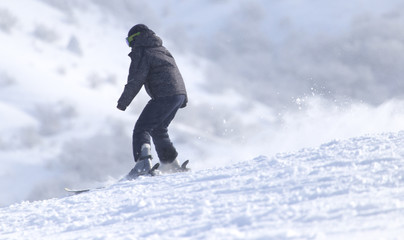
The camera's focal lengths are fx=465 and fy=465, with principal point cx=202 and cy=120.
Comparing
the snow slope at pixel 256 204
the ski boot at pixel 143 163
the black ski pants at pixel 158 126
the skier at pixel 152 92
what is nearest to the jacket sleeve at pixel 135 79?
the skier at pixel 152 92

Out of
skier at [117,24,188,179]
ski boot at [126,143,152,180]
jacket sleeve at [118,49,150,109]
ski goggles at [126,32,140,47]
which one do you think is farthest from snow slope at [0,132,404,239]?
ski goggles at [126,32,140,47]

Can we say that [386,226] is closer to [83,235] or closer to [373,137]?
[83,235]

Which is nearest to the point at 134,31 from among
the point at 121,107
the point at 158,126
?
the point at 121,107

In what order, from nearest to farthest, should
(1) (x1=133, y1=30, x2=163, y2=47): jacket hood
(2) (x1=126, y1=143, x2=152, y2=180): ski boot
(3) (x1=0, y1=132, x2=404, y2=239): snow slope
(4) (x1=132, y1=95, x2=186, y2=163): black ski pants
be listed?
(3) (x1=0, y1=132, x2=404, y2=239): snow slope → (2) (x1=126, y1=143, x2=152, y2=180): ski boot → (4) (x1=132, y1=95, x2=186, y2=163): black ski pants → (1) (x1=133, y1=30, x2=163, y2=47): jacket hood

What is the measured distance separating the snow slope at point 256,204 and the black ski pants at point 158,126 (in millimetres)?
862

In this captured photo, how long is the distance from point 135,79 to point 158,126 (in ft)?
2.66

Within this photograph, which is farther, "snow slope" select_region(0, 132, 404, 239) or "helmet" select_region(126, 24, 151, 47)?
"helmet" select_region(126, 24, 151, 47)

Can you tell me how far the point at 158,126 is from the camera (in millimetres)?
7051

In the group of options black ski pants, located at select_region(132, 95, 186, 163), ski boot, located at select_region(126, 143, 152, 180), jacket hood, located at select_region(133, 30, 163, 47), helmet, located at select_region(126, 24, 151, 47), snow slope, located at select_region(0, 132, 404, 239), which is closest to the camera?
snow slope, located at select_region(0, 132, 404, 239)

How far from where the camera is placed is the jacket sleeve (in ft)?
22.1

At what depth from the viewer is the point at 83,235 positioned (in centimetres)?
397

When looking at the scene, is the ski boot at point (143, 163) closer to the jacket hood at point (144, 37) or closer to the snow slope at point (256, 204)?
the snow slope at point (256, 204)

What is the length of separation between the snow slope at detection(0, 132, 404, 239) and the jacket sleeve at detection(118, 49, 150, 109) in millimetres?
1303

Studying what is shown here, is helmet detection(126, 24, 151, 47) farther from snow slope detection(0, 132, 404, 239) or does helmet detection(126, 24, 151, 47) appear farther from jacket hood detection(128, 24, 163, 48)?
snow slope detection(0, 132, 404, 239)
